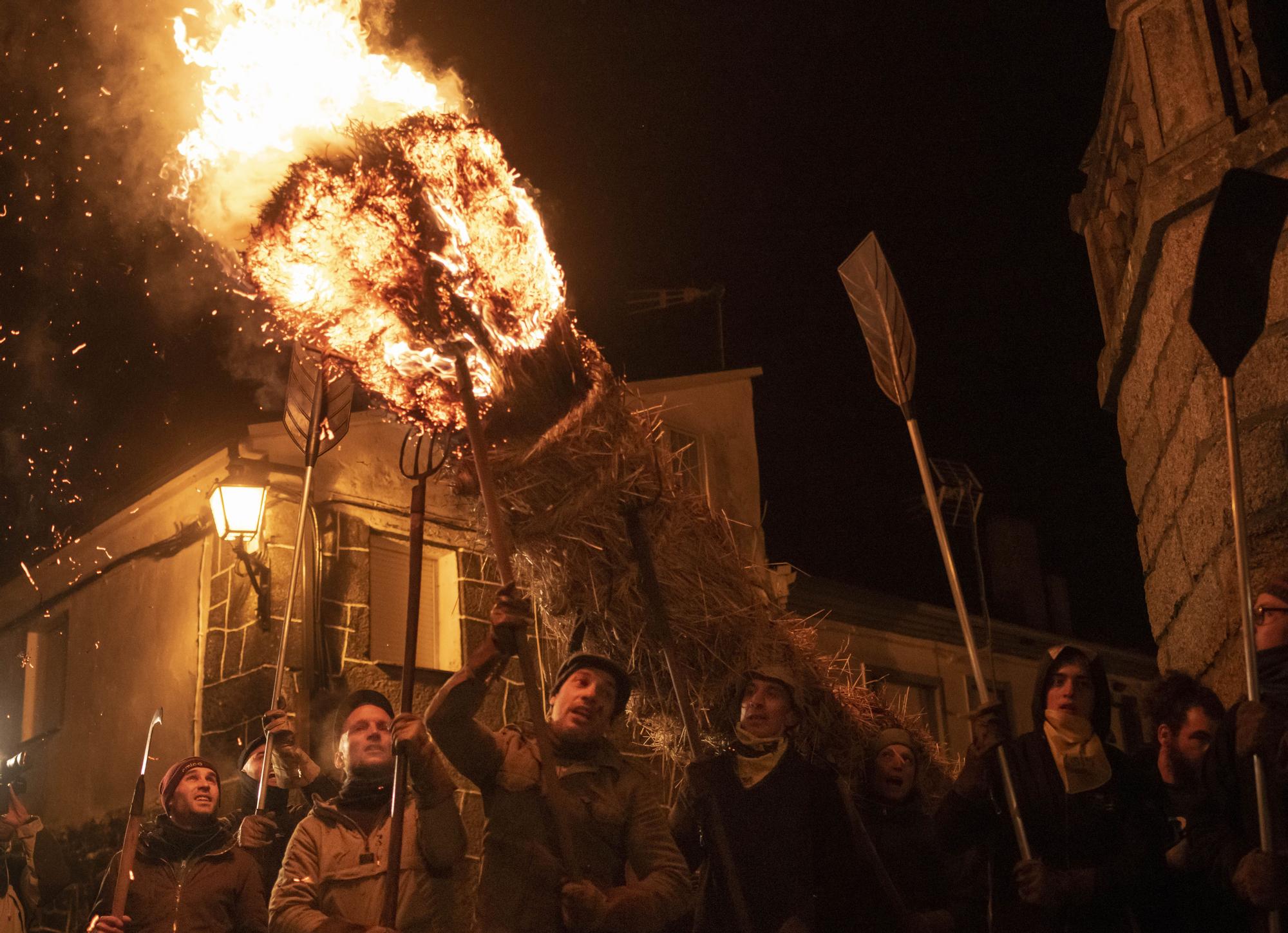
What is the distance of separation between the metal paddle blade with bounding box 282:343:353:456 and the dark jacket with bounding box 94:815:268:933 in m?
2.25

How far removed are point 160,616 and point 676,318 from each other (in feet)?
24.8

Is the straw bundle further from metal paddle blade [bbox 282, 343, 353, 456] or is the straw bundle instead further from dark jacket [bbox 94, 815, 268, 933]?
dark jacket [bbox 94, 815, 268, 933]

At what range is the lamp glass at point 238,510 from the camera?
35.3ft

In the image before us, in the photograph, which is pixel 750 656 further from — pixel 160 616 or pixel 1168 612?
pixel 160 616

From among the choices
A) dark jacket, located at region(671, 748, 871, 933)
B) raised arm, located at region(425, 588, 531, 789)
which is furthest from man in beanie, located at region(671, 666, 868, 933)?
raised arm, located at region(425, 588, 531, 789)

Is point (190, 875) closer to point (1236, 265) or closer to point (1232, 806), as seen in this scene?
point (1232, 806)

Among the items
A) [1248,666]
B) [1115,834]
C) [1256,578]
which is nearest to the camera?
[1248,666]

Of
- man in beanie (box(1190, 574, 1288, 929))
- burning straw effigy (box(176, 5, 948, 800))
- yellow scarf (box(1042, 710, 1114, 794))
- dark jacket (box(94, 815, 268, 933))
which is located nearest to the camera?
man in beanie (box(1190, 574, 1288, 929))

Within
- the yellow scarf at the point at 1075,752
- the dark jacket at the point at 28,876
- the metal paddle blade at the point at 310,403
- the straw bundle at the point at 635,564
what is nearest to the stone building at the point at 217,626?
the dark jacket at the point at 28,876

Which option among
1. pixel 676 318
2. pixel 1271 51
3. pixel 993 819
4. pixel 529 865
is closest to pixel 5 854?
pixel 529 865

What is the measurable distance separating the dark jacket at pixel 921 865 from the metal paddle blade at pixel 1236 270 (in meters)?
2.16

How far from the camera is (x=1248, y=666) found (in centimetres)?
448

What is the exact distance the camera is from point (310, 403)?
7883mm

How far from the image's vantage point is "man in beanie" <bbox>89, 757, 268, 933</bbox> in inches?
225
